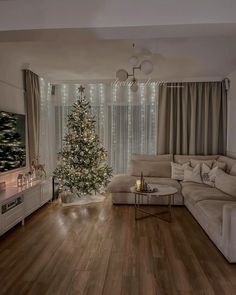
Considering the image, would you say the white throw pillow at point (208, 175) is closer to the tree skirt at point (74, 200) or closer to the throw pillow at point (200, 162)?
the throw pillow at point (200, 162)

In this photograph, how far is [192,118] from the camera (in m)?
5.82

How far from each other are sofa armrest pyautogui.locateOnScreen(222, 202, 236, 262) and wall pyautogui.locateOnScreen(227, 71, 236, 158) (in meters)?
2.74

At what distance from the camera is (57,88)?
20.8 ft

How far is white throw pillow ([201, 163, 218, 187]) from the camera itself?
4.71 meters

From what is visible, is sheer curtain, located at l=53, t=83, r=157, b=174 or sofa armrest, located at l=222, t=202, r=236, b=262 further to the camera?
sheer curtain, located at l=53, t=83, r=157, b=174

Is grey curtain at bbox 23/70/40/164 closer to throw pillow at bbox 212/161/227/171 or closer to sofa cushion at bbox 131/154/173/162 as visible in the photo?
sofa cushion at bbox 131/154/173/162

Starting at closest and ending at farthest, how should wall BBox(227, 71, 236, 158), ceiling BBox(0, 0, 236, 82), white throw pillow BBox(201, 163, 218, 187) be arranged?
ceiling BBox(0, 0, 236, 82), white throw pillow BBox(201, 163, 218, 187), wall BBox(227, 71, 236, 158)

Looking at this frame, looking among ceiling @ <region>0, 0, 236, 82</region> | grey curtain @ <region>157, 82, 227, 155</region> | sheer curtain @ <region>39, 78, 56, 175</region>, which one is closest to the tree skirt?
sheer curtain @ <region>39, 78, 56, 175</region>

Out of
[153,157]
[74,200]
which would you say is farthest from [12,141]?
[153,157]

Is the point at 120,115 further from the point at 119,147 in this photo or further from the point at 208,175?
the point at 208,175

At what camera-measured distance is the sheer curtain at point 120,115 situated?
242 inches

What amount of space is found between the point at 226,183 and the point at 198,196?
0.57 meters

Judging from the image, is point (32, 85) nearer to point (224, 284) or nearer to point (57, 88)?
point (57, 88)

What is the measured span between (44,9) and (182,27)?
125 centimetres
